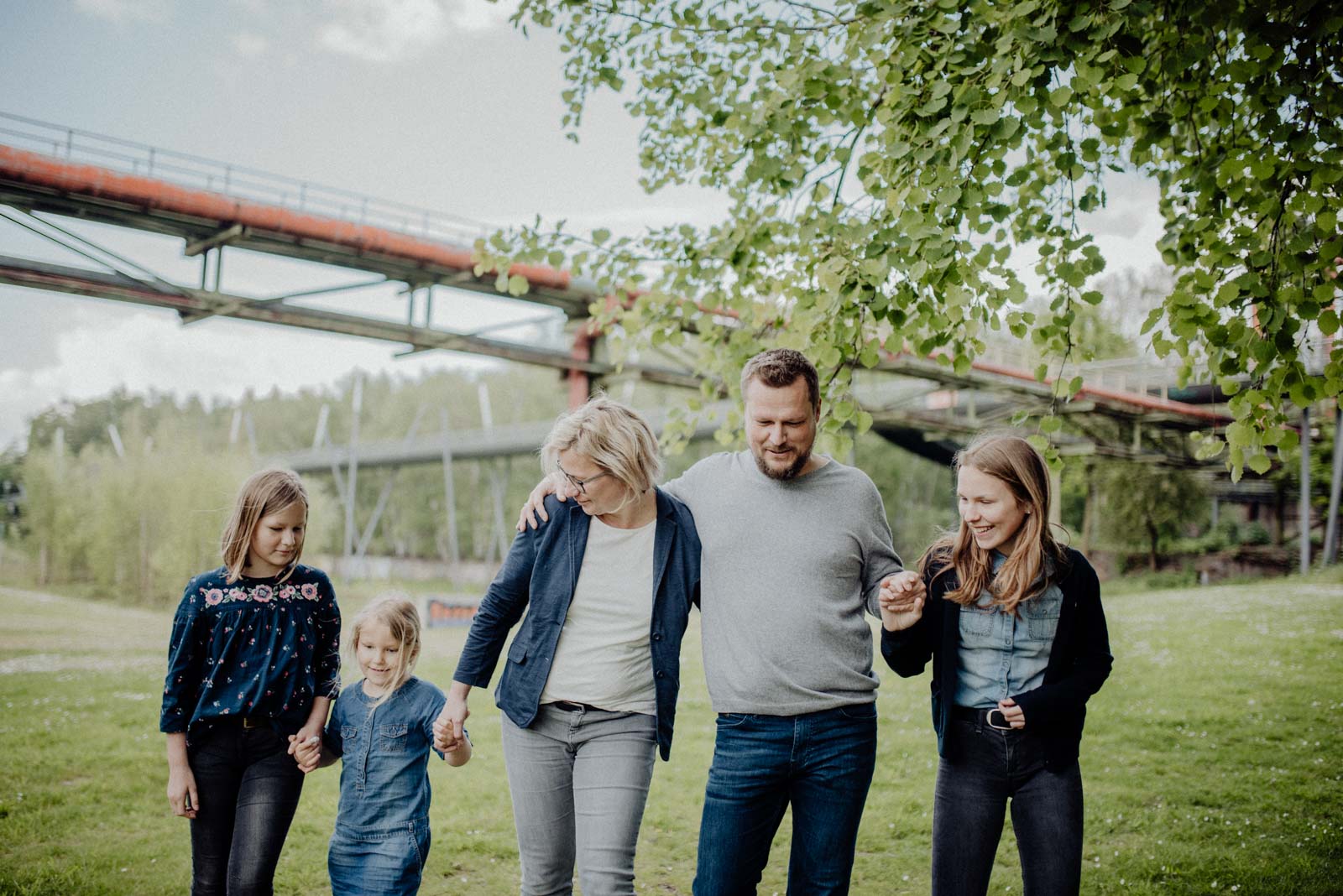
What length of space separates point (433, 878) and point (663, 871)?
117cm

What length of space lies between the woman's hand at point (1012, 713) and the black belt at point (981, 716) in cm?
2

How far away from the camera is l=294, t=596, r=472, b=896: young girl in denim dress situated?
3.04 meters

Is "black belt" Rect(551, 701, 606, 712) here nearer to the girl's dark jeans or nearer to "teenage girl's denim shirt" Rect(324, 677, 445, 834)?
"teenage girl's denim shirt" Rect(324, 677, 445, 834)

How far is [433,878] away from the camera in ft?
15.4

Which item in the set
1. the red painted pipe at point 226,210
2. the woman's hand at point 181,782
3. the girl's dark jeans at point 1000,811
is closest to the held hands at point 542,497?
the woman's hand at point 181,782

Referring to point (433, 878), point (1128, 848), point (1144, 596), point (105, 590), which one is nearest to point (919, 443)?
point (1144, 596)

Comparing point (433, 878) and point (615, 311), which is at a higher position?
point (615, 311)

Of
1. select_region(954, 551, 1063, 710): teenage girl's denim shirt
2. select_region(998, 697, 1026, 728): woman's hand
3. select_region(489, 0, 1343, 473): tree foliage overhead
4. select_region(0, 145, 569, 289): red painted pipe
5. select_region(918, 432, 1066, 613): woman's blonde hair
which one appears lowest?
select_region(998, 697, 1026, 728): woman's hand

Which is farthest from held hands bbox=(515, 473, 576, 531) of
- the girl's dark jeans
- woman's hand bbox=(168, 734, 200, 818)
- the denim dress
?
the girl's dark jeans

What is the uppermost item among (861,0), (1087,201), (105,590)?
(861,0)

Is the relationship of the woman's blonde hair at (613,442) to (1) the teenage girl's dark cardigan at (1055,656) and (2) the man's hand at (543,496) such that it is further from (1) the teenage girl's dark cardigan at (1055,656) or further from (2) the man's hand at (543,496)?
(1) the teenage girl's dark cardigan at (1055,656)

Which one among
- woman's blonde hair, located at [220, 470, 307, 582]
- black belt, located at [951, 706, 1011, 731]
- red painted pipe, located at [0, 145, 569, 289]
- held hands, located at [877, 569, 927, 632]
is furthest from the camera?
red painted pipe, located at [0, 145, 569, 289]

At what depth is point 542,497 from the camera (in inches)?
112

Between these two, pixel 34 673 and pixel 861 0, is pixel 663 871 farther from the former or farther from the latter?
pixel 34 673
